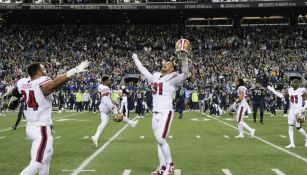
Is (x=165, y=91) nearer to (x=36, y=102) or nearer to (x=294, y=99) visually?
(x=36, y=102)

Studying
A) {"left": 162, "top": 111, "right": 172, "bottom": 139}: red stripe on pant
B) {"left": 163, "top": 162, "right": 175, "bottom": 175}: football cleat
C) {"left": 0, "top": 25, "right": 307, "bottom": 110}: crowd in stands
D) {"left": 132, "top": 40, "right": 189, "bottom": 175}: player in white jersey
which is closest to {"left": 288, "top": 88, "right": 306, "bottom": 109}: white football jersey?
{"left": 132, "top": 40, "right": 189, "bottom": 175}: player in white jersey

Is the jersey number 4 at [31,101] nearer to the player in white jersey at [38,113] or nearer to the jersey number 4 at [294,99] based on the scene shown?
the player in white jersey at [38,113]

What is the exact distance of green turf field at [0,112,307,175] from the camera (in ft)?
35.0

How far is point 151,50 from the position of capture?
54.4m

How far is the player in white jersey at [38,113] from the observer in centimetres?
694

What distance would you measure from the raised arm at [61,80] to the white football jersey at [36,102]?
0.35 feet

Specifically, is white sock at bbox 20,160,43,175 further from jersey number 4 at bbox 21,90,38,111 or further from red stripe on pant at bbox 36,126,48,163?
jersey number 4 at bbox 21,90,38,111

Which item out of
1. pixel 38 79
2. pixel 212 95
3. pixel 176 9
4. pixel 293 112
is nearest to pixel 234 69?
pixel 176 9

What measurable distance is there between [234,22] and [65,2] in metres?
18.9

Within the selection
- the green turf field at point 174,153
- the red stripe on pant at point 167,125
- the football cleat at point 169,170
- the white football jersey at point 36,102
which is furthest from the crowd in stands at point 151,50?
the white football jersey at point 36,102

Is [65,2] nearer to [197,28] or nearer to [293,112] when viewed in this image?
[197,28]

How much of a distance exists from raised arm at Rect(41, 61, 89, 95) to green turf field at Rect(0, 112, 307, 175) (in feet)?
11.8

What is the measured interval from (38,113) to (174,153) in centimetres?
658

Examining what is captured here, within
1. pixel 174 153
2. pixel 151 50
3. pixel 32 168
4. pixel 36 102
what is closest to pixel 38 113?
pixel 36 102
